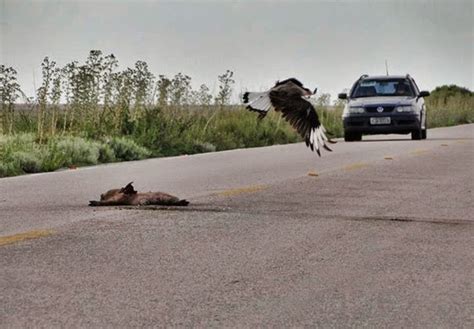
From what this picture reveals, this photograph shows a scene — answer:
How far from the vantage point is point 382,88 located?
28.6 meters

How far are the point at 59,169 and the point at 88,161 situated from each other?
4.10 ft

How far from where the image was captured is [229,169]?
16250 millimetres

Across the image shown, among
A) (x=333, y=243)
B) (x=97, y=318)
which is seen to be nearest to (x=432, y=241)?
(x=333, y=243)

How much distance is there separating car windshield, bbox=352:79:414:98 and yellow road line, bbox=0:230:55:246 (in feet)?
66.2

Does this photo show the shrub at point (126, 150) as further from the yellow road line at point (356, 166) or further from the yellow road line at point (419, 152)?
the yellow road line at point (419, 152)

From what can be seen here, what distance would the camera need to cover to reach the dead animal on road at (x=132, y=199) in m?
10.6

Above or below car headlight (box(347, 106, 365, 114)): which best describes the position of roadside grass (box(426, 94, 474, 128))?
below

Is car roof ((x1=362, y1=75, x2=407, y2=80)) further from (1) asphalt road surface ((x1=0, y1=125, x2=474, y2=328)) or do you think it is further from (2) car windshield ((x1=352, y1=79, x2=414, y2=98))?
(1) asphalt road surface ((x1=0, y1=125, x2=474, y2=328))

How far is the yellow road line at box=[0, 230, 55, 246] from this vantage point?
809 centimetres

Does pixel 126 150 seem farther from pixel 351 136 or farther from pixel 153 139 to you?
pixel 351 136

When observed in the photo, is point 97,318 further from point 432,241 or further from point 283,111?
point 283,111

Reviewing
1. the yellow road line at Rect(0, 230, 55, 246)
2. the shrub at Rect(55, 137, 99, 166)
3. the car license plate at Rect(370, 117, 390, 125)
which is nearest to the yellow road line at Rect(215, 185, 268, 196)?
the yellow road line at Rect(0, 230, 55, 246)

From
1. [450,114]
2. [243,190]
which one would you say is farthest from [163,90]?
[450,114]

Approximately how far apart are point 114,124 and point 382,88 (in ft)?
28.3
